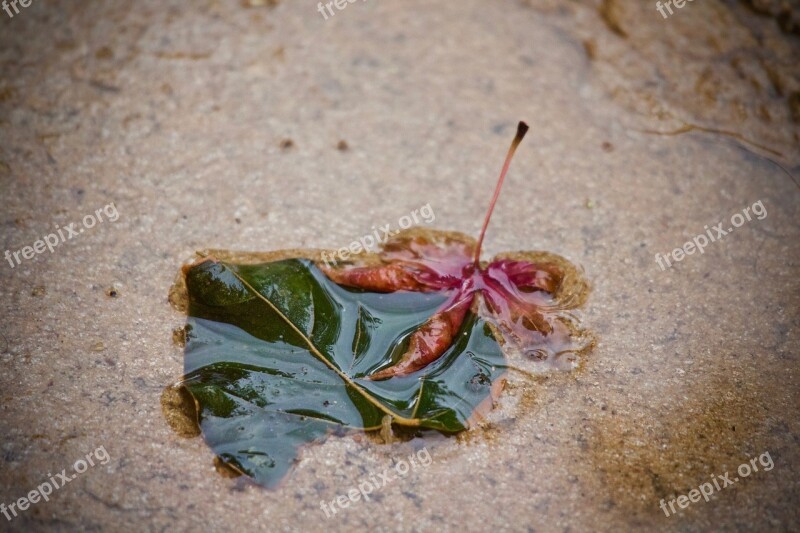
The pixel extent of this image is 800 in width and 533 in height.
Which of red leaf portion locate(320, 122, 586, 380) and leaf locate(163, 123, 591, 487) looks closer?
leaf locate(163, 123, 591, 487)

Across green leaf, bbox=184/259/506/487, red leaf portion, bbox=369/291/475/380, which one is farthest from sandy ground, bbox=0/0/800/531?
red leaf portion, bbox=369/291/475/380

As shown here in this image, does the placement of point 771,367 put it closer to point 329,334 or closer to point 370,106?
point 329,334

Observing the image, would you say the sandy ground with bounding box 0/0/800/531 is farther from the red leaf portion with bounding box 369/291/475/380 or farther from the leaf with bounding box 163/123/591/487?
the red leaf portion with bounding box 369/291/475/380

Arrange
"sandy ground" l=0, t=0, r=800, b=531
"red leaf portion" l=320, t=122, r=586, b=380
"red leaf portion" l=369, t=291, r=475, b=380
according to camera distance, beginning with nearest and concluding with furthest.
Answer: "sandy ground" l=0, t=0, r=800, b=531, "red leaf portion" l=369, t=291, r=475, b=380, "red leaf portion" l=320, t=122, r=586, b=380

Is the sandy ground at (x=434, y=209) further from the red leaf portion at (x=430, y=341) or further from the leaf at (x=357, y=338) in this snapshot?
the red leaf portion at (x=430, y=341)

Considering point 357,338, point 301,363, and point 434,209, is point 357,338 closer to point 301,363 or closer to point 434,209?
point 301,363
